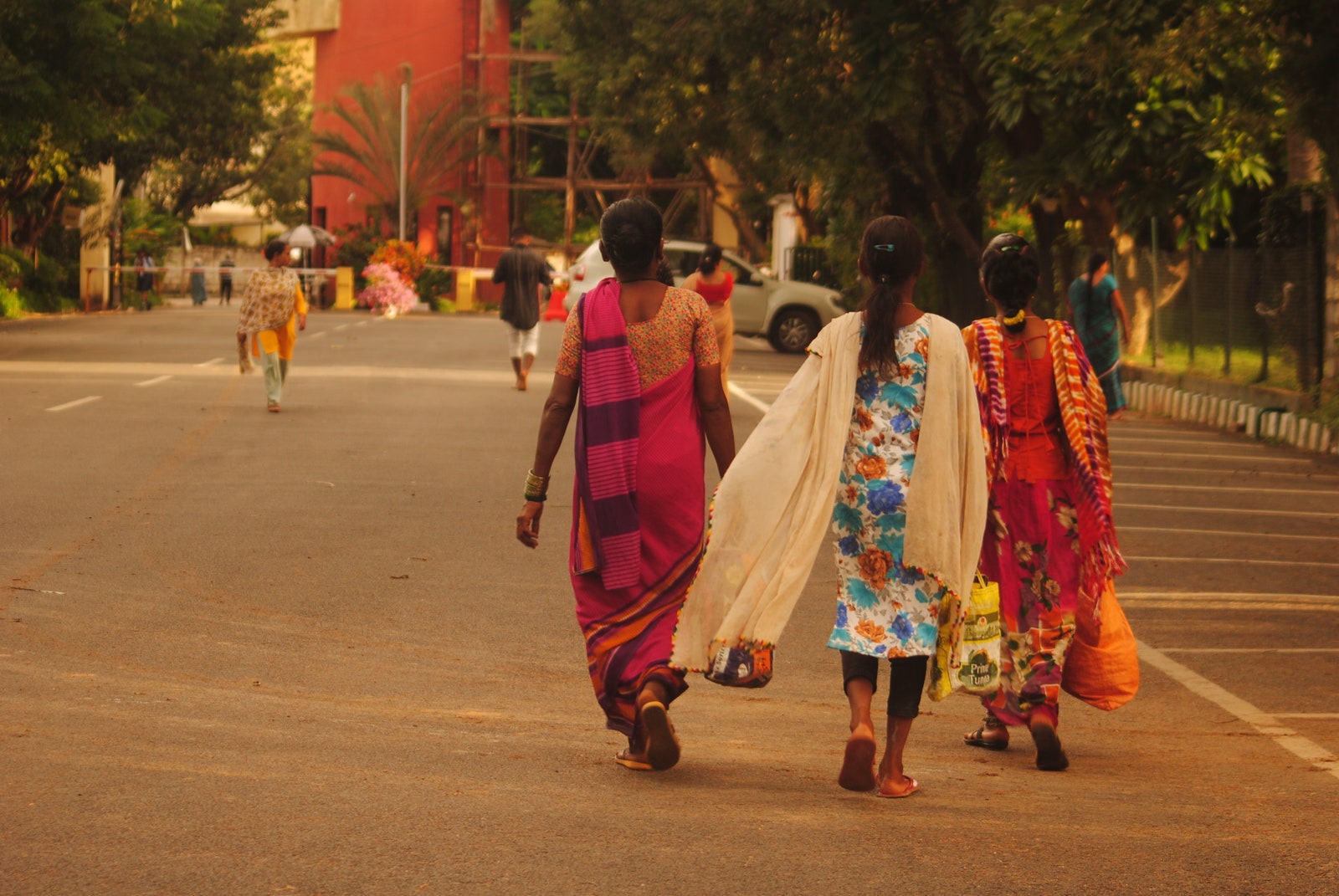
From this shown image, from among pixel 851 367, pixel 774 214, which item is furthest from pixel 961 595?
pixel 774 214

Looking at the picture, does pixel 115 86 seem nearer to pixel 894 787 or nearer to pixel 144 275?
pixel 144 275

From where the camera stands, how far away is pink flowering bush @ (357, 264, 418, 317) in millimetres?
49500

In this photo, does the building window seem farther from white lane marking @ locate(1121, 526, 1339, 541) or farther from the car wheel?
white lane marking @ locate(1121, 526, 1339, 541)

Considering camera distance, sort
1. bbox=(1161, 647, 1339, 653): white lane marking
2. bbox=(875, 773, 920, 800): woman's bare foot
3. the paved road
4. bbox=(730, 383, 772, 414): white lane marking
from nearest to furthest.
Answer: the paved road
bbox=(875, 773, 920, 800): woman's bare foot
bbox=(1161, 647, 1339, 653): white lane marking
bbox=(730, 383, 772, 414): white lane marking

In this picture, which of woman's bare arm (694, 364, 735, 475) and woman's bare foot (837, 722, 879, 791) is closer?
woman's bare foot (837, 722, 879, 791)

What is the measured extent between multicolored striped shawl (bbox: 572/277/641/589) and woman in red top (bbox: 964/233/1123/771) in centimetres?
121

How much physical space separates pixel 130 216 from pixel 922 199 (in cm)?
3187

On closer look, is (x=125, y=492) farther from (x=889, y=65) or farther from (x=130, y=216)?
(x=130, y=216)

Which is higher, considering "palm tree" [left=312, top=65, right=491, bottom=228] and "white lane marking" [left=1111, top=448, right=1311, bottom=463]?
"palm tree" [left=312, top=65, right=491, bottom=228]

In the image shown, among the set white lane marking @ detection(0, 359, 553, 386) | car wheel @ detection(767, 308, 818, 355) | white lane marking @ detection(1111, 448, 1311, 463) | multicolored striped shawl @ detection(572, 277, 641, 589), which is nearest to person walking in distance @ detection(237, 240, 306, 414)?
white lane marking @ detection(0, 359, 553, 386)

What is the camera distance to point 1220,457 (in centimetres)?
1659

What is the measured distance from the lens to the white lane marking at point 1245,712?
19.7 ft

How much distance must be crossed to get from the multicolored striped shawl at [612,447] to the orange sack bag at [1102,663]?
1589 mm

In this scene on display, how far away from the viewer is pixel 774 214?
55.2m
